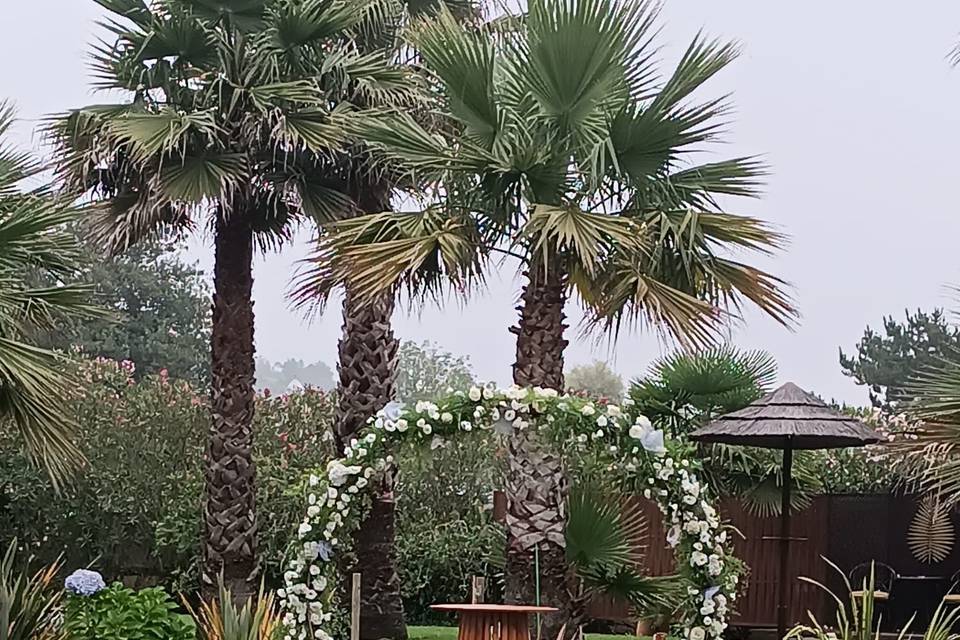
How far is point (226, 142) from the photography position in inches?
405

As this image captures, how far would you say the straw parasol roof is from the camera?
29.8ft

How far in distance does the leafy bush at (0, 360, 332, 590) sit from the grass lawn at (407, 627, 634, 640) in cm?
187

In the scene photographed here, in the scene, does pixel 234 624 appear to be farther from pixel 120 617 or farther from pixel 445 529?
pixel 445 529

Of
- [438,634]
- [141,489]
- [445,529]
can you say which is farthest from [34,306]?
[445,529]

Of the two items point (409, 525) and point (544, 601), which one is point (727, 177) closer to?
point (544, 601)

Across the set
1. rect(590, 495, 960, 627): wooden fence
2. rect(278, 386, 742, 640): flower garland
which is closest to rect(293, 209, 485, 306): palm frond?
rect(278, 386, 742, 640): flower garland

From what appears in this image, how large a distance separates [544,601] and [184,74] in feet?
17.3

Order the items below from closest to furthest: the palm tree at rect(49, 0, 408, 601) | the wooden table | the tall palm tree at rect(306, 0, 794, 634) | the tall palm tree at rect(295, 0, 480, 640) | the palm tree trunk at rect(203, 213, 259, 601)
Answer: the wooden table < the tall palm tree at rect(306, 0, 794, 634) < the palm tree at rect(49, 0, 408, 601) < the palm tree trunk at rect(203, 213, 259, 601) < the tall palm tree at rect(295, 0, 480, 640)

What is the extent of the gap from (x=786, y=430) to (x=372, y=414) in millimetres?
4018

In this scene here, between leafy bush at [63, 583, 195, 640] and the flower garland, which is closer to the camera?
the flower garland

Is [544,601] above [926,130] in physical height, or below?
below

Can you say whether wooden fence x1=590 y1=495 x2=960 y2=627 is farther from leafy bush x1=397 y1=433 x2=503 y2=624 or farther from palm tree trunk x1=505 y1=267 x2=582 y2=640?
palm tree trunk x1=505 y1=267 x2=582 y2=640

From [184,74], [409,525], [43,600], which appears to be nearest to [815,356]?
[409,525]

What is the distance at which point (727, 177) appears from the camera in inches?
367
